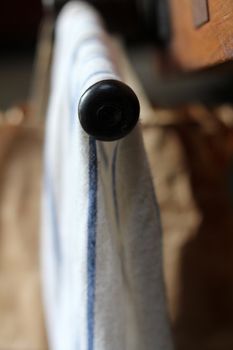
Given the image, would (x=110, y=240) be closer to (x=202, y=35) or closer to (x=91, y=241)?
(x=91, y=241)

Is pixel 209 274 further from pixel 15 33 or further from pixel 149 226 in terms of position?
pixel 15 33

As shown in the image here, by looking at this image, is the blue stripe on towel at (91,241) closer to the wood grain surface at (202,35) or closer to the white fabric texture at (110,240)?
the white fabric texture at (110,240)

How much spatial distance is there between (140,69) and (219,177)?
533mm

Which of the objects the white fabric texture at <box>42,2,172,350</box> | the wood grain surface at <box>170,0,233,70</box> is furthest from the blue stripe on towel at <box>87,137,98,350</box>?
the wood grain surface at <box>170,0,233,70</box>

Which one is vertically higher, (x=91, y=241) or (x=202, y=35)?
(x=202, y=35)

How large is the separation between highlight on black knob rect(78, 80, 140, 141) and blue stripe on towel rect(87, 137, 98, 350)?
2 cm

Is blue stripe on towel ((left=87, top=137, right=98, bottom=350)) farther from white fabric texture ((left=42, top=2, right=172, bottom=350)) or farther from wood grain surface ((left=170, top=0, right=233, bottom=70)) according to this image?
wood grain surface ((left=170, top=0, right=233, bottom=70))

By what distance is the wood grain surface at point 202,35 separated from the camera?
37 cm

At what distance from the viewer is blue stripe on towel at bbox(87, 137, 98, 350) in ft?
1.27

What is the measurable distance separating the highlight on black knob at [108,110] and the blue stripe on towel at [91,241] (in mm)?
18

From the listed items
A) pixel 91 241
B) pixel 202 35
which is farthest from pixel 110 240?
pixel 202 35

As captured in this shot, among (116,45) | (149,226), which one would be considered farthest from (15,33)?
(149,226)

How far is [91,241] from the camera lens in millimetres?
401

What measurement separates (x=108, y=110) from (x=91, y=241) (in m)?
0.09
